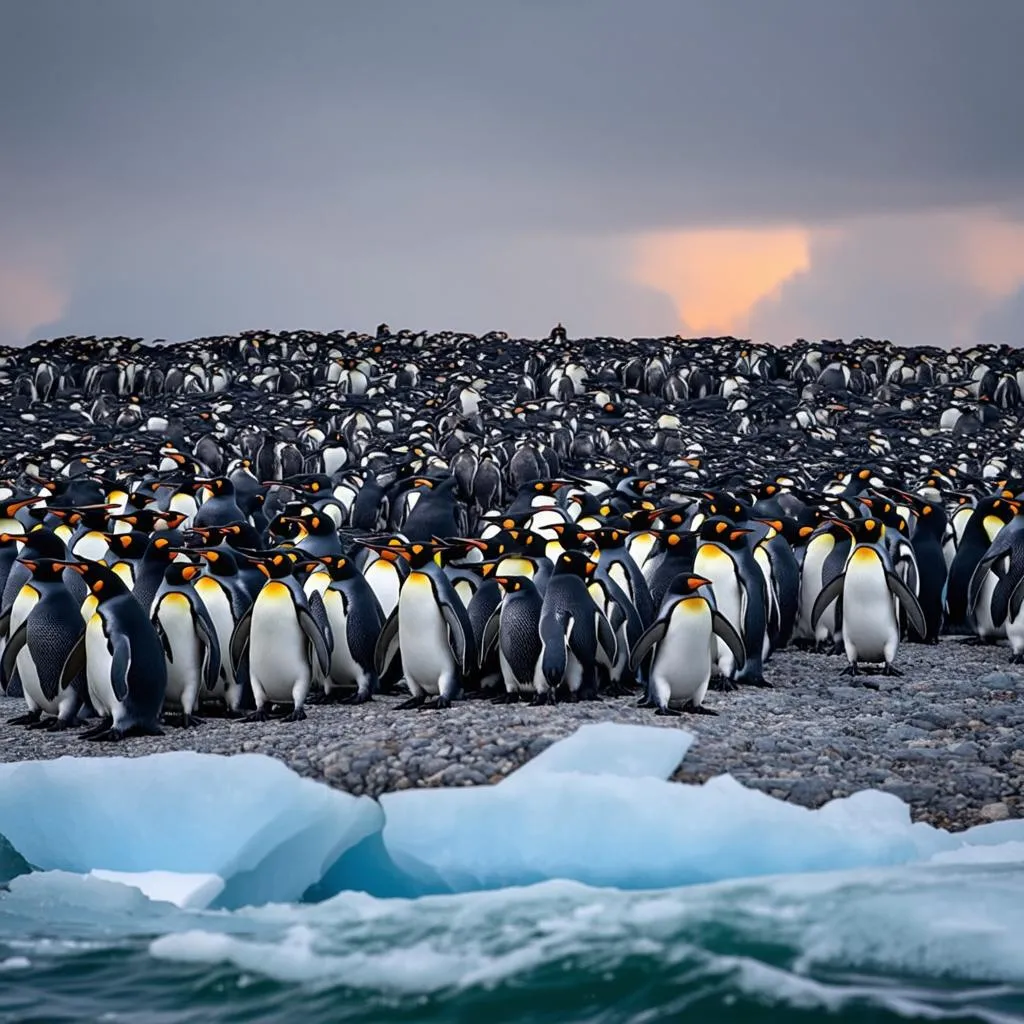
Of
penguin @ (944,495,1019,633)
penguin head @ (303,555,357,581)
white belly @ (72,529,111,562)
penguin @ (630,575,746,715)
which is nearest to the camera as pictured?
penguin @ (630,575,746,715)

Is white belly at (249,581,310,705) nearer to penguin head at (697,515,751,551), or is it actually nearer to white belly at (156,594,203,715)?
white belly at (156,594,203,715)

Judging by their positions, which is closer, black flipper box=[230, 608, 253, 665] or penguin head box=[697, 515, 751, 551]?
black flipper box=[230, 608, 253, 665]

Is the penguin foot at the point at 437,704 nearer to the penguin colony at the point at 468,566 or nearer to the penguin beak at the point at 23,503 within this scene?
the penguin colony at the point at 468,566

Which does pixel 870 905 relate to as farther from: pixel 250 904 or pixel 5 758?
pixel 5 758

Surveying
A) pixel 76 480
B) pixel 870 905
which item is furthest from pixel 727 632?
pixel 76 480

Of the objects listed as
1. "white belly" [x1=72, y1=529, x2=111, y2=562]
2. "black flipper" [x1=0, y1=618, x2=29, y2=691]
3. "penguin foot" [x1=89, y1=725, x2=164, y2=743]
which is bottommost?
"penguin foot" [x1=89, y1=725, x2=164, y2=743]

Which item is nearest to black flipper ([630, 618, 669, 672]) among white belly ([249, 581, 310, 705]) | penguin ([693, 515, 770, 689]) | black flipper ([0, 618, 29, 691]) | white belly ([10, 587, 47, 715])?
penguin ([693, 515, 770, 689])

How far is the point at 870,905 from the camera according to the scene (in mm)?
4625

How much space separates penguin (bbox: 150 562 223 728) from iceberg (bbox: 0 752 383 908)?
52.6 inches

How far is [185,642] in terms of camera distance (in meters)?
7.35

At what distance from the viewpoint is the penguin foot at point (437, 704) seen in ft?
23.9

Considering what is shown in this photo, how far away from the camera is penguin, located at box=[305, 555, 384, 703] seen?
306 inches

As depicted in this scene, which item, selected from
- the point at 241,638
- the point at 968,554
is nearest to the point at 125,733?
the point at 241,638

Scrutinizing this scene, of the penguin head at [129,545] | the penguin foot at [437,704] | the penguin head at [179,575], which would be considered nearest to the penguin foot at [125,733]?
the penguin head at [179,575]
